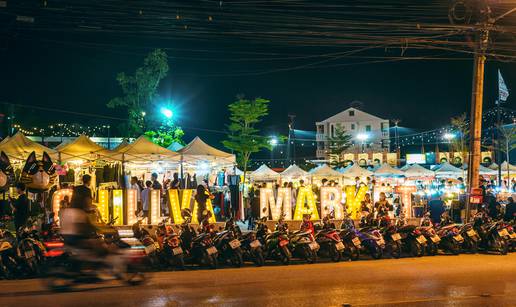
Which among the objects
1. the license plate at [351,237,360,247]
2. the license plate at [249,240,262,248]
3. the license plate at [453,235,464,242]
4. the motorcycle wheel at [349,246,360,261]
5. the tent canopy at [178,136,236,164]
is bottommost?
the motorcycle wheel at [349,246,360,261]

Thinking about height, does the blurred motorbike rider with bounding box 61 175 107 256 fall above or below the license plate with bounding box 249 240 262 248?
above

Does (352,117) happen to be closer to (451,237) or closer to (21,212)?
(451,237)

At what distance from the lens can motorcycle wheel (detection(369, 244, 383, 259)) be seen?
48.0 ft

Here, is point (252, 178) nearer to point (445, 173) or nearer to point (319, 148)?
point (445, 173)

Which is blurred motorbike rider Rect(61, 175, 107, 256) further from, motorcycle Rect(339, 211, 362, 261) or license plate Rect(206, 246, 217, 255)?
motorcycle Rect(339, 211, 362, 261)

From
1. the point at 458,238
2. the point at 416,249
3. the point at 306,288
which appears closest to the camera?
the point at 306,288

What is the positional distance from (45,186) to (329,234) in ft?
31.4

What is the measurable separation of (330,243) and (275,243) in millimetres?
1568

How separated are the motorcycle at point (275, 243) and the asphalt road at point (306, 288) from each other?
1.86ft

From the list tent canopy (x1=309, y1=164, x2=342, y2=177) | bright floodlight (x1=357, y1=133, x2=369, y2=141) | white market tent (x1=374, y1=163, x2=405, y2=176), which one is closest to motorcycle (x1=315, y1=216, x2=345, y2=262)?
tent canopy (x1=309, y1=164, x2=342, y2=177)

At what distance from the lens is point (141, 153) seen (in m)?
21.0

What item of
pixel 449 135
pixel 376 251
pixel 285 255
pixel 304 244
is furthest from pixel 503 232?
pixel 449 135

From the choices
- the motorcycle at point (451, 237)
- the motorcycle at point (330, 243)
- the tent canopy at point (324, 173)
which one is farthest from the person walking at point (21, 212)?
the tent canopy at point (324, 173)

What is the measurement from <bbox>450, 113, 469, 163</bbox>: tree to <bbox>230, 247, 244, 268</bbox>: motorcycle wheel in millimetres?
50000
